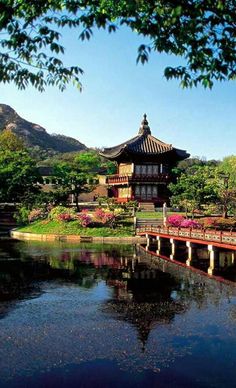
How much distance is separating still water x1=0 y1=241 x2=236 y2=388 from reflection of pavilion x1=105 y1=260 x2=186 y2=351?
4 centimetres

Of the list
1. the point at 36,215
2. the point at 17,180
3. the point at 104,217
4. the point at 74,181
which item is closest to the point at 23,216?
the point at 36,215

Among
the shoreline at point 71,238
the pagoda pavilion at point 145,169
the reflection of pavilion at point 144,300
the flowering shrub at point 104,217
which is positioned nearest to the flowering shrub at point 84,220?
the flowering shrub at point 104,217

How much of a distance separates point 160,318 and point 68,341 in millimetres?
4336

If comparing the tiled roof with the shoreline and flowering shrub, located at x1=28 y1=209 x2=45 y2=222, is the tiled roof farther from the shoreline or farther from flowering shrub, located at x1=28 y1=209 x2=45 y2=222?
the shoreline

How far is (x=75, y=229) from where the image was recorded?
48.3 meters

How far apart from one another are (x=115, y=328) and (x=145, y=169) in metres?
52.1

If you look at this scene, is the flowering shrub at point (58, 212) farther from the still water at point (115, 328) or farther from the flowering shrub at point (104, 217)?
the still water at point (115, 328)

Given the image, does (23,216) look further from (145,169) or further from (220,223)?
(220,223)

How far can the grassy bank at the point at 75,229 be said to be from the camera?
4678 cm

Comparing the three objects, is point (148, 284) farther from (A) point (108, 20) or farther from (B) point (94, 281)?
(A) point (108, 20)

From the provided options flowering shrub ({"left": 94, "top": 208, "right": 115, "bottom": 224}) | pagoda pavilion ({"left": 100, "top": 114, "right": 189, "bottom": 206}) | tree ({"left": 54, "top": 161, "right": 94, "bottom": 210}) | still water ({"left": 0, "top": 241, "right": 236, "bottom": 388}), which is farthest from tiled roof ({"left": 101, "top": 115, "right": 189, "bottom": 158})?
still water ({"left": 0, "top": 241, "right": 236, "bottom": 388})

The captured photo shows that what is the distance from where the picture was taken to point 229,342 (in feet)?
45.0

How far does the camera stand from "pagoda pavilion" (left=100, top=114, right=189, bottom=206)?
64.0m

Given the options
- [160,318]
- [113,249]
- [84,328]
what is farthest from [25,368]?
[113,249]
